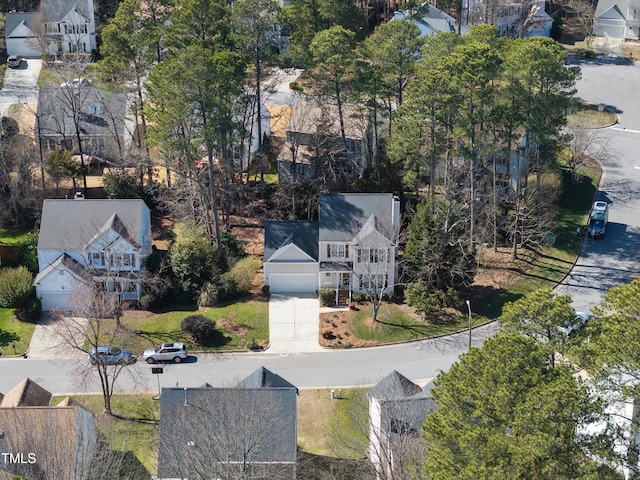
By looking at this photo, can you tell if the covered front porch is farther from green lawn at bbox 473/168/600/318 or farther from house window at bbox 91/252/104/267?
house window at bbox 91/252/104/267

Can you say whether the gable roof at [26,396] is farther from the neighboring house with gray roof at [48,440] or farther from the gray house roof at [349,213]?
the gray house roof at [349,213]

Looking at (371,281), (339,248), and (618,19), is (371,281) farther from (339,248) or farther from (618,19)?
(618,19)

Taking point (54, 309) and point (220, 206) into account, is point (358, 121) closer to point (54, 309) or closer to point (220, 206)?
point (220, 206)

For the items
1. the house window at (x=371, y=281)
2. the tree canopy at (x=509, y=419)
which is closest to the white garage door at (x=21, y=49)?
the house window at (x=371, y=281)

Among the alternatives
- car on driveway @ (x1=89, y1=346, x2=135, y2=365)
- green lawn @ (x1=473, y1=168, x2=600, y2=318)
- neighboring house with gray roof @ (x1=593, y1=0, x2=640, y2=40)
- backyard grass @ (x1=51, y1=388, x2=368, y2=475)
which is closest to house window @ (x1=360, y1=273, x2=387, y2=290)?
green lawn @ (x1=473, y1=168, x2=600, y2=318)

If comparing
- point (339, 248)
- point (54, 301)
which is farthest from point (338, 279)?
point (54, 301)
